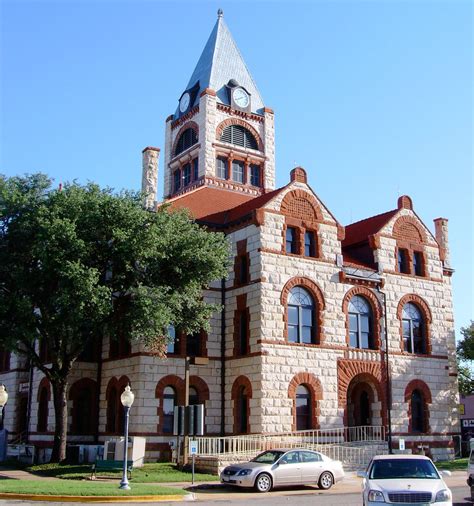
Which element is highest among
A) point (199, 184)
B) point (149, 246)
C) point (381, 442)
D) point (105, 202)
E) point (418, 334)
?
point (199, 184)

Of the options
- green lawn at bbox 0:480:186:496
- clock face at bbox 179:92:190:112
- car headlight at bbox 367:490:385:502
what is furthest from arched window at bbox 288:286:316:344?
clock face at bbox 179:92:190:112

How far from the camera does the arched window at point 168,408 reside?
111 feet

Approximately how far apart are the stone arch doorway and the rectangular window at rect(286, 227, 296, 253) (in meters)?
7.79

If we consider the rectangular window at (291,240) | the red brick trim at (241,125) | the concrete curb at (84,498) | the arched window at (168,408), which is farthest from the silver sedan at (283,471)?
the red brick trim at (241,125)

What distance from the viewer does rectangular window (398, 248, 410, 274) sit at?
40.5 metres

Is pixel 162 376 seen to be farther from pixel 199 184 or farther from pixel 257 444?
pixel 199 184

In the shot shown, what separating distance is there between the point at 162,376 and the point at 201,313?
15.0 ft

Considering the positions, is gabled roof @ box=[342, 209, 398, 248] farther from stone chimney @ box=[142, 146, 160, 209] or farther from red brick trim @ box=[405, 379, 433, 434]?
stone chimney @ box=[142, 146, 160, 209]

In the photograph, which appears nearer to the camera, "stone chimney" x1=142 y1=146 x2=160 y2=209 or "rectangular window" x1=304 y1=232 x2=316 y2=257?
"rectangular window" x1=304 y1=232 x2=316 y2=257

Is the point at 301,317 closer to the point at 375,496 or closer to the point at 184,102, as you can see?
the point at 375,496

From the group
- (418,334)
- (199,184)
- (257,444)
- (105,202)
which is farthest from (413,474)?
(199,184)

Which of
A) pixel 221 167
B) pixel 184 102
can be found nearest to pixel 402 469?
pixel 221 167

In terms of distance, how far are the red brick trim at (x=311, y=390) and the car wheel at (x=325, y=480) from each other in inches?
300

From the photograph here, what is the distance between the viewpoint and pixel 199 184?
53.2 meters
